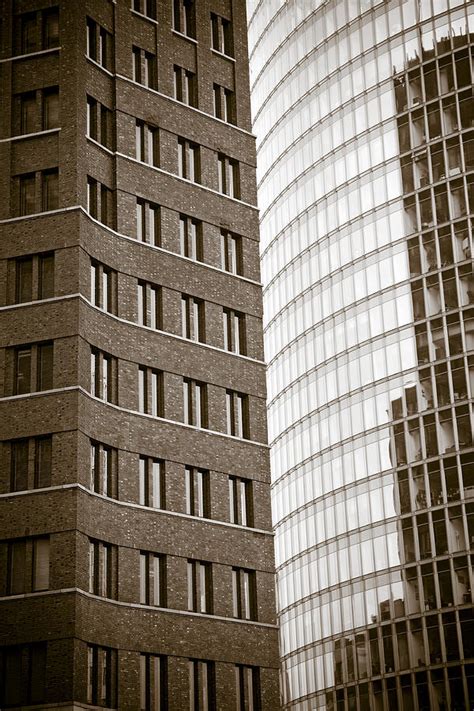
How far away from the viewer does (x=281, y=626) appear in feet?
434

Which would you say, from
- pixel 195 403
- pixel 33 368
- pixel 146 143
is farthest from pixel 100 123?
pixel 195 403

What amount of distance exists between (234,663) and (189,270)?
18.5 m

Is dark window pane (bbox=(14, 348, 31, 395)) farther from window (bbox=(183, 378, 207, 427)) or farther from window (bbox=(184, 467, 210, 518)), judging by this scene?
window (bbox=(184, 467, 210, 518))

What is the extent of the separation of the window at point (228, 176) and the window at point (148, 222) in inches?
191

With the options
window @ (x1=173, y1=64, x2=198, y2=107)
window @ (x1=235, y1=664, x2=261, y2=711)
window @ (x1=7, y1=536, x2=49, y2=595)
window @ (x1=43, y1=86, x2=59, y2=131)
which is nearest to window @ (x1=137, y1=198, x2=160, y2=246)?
window @ (x1=43, y1=86, x2=59, y2=131)

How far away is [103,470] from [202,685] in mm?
10133

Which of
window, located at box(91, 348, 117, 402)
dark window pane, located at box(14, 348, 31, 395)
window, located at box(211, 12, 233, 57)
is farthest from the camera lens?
window, located at box(211, 12, 233, 57)

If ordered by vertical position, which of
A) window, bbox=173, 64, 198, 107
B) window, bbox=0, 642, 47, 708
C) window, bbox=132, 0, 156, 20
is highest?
window, bbox=132, 0, 156, 20

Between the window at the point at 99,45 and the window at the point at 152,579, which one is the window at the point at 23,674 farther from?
the window at the point at 99,45

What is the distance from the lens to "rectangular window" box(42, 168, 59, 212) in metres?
66.8

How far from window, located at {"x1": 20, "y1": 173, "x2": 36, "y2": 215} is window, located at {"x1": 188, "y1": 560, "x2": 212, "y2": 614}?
1749 cm

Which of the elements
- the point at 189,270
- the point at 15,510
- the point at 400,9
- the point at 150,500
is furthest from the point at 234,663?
the point at 400,9

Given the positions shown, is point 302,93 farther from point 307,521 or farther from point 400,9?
point 307,521

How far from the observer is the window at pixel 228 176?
243 feet
